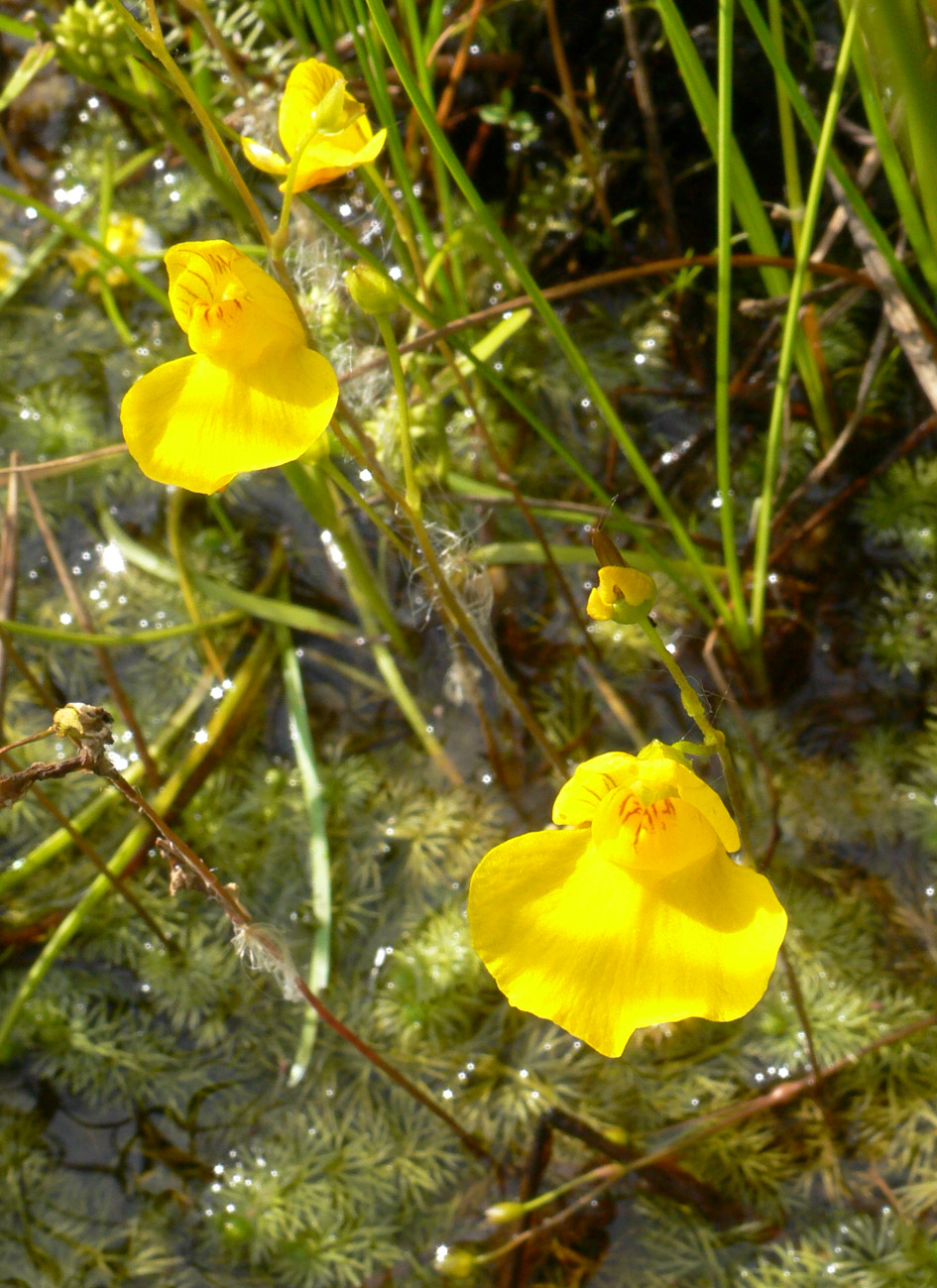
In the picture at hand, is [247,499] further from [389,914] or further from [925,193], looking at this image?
[925,193]

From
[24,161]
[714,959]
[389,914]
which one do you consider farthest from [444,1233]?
[24,161]

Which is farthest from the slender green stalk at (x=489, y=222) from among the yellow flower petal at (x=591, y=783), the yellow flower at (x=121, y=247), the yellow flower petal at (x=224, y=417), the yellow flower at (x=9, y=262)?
the yellow flower at (x=9, y=262)

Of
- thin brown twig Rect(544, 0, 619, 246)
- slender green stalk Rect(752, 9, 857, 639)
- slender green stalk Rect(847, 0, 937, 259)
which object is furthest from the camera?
thin brown twig Rect(544, 0, 619, 246)

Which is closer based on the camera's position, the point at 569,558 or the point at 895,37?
the point at 895,37

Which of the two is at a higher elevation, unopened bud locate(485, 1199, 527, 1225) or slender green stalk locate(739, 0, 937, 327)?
slender green stalk locate(739, 0, 937, 327)

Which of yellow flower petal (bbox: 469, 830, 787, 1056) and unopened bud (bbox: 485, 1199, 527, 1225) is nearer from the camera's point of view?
yellow flower petal (bbox: 469, 830, 787, 1056)

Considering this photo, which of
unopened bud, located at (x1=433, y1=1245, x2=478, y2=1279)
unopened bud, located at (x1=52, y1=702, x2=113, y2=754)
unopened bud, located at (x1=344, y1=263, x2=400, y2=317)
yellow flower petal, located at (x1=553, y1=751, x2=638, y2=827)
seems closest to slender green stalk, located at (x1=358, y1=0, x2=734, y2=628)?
unopened bud, located at (x1=344, y1=263, x2=400, y2=317)

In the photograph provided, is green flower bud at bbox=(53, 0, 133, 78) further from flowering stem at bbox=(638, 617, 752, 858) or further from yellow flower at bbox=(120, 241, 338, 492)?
flowering stem at bbox=(638, 617, 752, 858)

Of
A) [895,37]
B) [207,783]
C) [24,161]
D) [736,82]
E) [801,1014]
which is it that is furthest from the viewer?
[24,161]

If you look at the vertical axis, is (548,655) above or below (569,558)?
below
